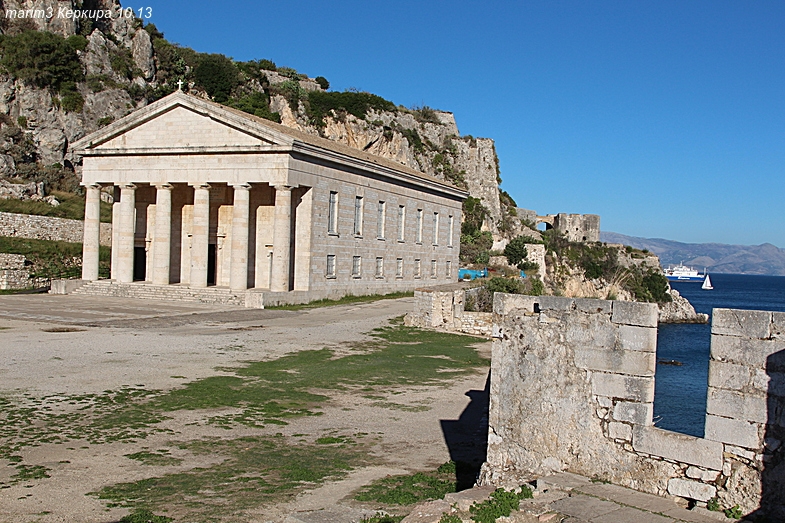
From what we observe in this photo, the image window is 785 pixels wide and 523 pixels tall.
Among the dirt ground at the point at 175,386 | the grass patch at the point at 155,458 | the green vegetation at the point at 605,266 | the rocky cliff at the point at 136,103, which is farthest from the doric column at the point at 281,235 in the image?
the green vegetation at the point at 605,266

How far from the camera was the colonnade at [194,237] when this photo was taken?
3903cm

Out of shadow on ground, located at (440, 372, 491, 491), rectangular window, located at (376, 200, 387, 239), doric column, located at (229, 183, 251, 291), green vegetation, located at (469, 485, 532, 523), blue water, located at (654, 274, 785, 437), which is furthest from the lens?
rectangular window, located at (376, 200, 387, 239)

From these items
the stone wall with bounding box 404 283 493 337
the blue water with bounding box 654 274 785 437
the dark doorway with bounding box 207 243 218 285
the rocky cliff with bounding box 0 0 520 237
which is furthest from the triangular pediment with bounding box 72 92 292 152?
the blue water with bounding box 654 274 785 437

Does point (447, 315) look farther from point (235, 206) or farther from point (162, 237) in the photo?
point (162, 237)

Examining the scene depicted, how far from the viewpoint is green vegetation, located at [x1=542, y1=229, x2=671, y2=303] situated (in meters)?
92.4

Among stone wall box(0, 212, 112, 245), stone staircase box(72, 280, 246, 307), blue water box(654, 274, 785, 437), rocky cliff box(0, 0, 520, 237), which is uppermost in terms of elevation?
rocky cliff box(0, 0, 520, 237)

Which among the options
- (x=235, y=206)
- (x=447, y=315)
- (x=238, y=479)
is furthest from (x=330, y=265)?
(x=238, y=479)

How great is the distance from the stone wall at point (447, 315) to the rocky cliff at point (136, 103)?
3690cm

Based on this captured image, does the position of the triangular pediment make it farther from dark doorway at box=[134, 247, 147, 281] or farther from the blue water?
the blue water

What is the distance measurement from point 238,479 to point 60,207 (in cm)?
4602

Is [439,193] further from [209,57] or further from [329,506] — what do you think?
[329,506]

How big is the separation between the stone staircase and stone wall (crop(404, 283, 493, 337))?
1124cm

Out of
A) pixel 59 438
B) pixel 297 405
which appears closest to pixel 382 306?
pixel 297 405

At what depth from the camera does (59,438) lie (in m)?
11.3
